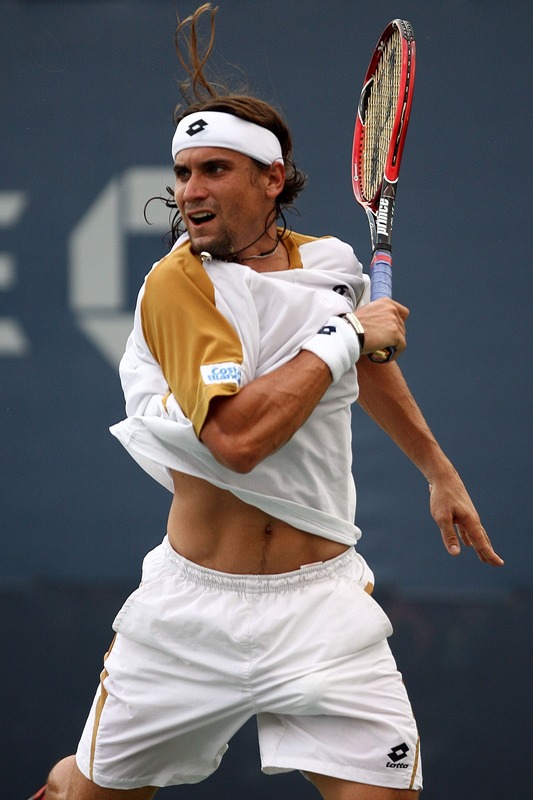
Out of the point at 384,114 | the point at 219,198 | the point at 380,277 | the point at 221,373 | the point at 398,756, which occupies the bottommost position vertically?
the point at 398,756

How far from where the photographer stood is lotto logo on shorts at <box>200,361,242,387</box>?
2.15 metres

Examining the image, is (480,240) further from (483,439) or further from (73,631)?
(73,631)

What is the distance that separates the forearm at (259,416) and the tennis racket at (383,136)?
0.41 metres

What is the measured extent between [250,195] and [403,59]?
52 centimetres

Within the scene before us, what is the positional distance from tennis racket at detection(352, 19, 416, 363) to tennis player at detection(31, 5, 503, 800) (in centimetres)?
15

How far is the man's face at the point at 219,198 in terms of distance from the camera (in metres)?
2.36

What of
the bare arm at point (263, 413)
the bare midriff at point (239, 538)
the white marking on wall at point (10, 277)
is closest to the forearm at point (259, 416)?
the bare arm at point (263, 413)

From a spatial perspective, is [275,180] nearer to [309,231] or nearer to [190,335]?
[190,335]

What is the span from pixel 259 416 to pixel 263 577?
1.34 feet

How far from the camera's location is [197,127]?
2.42m

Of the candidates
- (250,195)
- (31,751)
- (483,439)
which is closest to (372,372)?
(250,195)

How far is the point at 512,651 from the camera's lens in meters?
3.84

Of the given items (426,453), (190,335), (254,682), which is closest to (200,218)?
(190,335)

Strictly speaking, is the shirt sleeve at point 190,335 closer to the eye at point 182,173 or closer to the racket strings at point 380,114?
the eye at point 182,173
